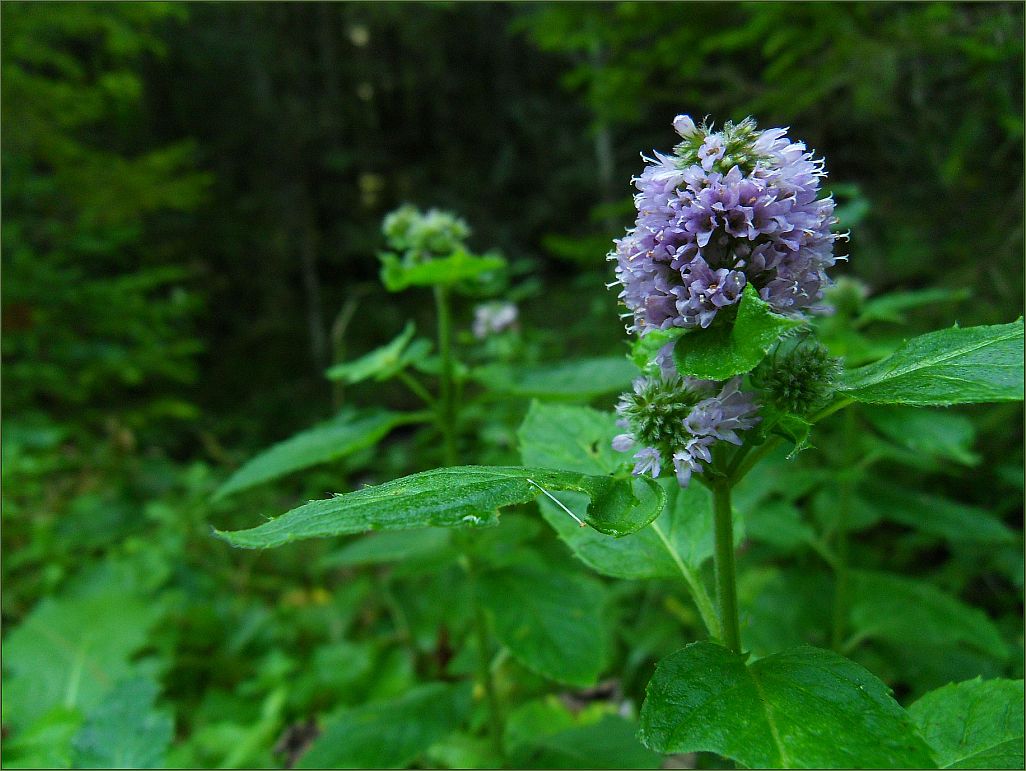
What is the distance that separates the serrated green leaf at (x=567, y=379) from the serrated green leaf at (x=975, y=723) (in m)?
0.98

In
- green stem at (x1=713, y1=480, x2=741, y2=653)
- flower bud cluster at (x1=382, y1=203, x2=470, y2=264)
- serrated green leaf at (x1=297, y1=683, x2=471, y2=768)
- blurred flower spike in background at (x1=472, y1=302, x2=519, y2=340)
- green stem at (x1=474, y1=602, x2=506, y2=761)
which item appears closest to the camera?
green stem at (x1=713, y1=480, x2=741, y2=653)

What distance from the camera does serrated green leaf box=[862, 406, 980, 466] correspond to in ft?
6.39

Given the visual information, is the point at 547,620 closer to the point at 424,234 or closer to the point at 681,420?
the point at 681,420

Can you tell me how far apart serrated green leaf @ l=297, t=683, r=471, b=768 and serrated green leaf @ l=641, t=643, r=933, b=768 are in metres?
1.13

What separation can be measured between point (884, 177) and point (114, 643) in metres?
5.24

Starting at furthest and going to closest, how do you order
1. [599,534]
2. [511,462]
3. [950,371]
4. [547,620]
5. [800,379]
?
[511,462], [547,620], [599,534], [800,379], [950,371]

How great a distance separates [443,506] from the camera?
0.74m

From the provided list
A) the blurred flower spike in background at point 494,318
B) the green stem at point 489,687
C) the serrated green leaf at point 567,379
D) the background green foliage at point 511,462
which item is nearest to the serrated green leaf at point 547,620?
the background green foliage at point 511,462

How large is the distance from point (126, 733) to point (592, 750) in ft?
3.77

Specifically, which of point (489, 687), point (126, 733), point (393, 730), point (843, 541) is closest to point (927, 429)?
point (843, 541)

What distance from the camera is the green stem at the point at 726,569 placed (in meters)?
1.03

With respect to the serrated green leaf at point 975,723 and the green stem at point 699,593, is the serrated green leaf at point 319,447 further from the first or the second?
the serrated green leaf at point 975,723

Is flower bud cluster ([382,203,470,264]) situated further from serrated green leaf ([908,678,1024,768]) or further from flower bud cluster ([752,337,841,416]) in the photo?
serrated green leaf ([908,678,1024,768])

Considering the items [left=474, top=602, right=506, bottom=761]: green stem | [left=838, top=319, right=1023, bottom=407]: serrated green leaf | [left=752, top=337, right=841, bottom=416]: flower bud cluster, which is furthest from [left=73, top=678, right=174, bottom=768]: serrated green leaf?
[left=838, top=319, right=1023, bottom=407]: serrated green leaf
